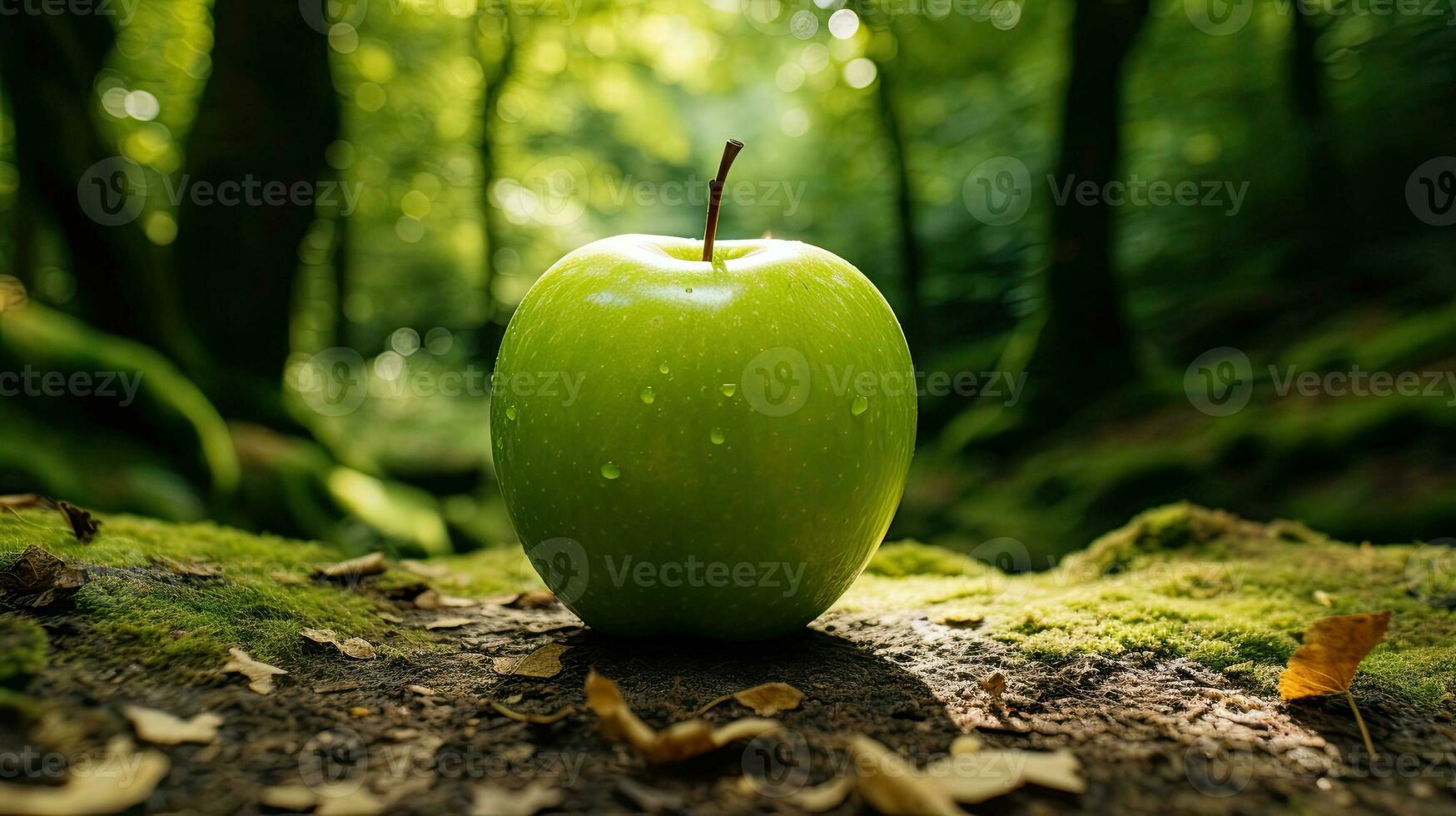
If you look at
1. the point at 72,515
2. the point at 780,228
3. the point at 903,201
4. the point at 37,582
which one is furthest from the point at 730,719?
the point at 780,228

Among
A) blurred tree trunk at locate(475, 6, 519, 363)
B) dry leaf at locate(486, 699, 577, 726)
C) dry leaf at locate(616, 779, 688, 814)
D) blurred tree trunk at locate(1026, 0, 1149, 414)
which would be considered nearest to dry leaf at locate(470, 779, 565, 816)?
dry leaf at locate(616, 779, 688, 814)

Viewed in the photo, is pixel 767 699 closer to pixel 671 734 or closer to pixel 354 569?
pixel 671 734

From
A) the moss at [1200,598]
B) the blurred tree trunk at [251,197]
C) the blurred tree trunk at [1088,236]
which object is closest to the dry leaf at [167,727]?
the moss at [1200,598]

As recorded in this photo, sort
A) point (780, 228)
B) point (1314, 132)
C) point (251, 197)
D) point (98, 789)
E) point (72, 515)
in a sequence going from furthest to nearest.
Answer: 1. point (780, 228)
2. point (1314, 132)
3. point (251, 197)
4. point (72, 515)
5. point (98, 789)

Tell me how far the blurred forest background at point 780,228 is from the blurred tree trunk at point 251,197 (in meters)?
0.02

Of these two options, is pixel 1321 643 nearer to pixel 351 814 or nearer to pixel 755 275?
pixel 755 275

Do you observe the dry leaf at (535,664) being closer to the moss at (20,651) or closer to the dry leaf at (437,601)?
the dry leaf at (437,601)

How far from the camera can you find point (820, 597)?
2.51 meters

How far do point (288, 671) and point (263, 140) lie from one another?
4329 mm

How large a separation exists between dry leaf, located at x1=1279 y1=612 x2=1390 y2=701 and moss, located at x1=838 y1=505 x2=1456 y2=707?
0.12 metres

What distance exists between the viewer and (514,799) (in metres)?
1.45

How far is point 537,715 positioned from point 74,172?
4376 mm

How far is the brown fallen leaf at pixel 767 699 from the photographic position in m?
1.96

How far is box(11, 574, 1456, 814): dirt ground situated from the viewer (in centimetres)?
150
